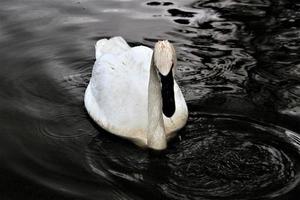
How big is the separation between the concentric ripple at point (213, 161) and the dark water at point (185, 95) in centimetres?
1

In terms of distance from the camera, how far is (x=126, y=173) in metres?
6.73

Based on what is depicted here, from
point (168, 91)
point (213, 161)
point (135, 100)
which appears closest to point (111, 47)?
point (135, 100)

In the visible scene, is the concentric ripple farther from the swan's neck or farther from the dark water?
the swan's neck

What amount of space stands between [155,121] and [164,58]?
1.07m

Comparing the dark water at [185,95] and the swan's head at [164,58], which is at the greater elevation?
the swan's head at [164,58]

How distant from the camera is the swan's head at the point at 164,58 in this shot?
6359mm

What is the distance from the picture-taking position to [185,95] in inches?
336

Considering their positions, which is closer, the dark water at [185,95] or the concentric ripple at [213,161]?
the concentric ripple at [213,161]

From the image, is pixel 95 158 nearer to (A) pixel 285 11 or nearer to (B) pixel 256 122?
(B) pixel 256 122

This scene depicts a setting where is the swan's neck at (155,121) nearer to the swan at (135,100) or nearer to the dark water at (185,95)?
the swan at (135,100)

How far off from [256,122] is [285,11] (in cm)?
478

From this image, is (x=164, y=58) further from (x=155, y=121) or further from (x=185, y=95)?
(x=185, y=95)

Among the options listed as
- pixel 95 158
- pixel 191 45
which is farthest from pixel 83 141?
pixel 191 45

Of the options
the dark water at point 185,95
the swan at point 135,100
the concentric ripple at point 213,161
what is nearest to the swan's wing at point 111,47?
the dark water at point 185,95
